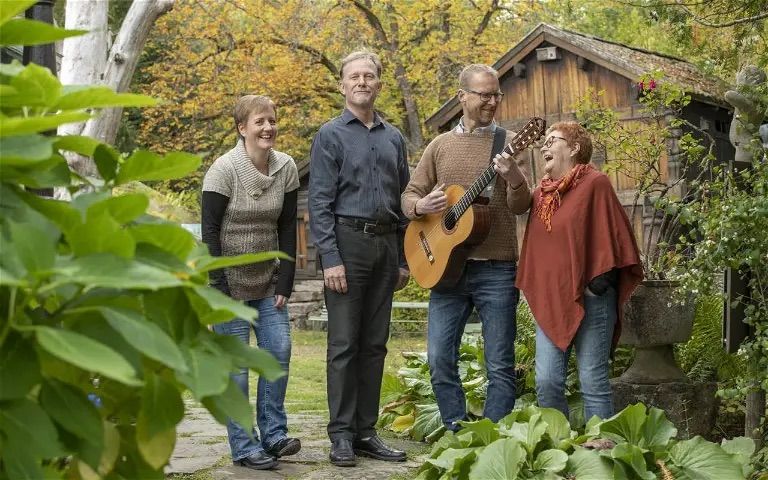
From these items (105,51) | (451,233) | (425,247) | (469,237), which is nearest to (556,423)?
(469,237)

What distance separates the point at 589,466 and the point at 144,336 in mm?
3372

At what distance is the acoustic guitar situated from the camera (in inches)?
223

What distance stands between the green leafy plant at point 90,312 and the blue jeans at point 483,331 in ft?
14.9

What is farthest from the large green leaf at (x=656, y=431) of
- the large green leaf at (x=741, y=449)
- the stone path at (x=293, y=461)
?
the stone path at (x=293, y=461)

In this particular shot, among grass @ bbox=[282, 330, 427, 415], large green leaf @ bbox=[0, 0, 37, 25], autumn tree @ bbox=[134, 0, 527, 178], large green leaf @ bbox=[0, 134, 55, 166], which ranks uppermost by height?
autumn tree @ bbox=[134, 0, 527, 178]

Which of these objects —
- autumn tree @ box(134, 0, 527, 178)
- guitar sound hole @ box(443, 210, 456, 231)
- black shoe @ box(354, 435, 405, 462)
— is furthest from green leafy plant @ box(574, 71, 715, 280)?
autumn tree @ box(134, 0, 527, 178)

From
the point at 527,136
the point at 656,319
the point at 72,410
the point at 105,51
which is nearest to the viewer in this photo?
Answer: the point at 72,410

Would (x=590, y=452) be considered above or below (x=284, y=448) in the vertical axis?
above

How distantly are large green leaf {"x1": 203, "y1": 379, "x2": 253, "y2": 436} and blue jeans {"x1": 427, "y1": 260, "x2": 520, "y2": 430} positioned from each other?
4588 millimetres

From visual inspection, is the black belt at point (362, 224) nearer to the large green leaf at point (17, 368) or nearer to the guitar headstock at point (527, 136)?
the guitar headstock at point (527, 136)

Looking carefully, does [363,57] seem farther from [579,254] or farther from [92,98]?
[92,98]

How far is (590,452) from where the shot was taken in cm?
432

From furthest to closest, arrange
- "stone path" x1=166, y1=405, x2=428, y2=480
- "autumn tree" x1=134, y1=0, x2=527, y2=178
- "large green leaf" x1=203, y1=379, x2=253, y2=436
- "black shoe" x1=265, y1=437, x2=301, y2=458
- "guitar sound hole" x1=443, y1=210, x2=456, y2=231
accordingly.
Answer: "autumn tree" x1=134, y1=0, x2=527, y2=178 < "black shoe" x1=265, y1=437, x2=301, y2=458 < "guitar sound hole" x1=443, y1=210, x2=456, y2=231 < "stone path" x1=166, y1=405, x2=428, y2=480 < "large green leaf" x1=203, y1=379, x2=253, y2=436

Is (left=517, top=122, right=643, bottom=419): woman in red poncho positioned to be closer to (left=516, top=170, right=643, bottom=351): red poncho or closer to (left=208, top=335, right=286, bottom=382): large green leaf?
(left=516, top=170, right=643, bottom=351): red poncho
